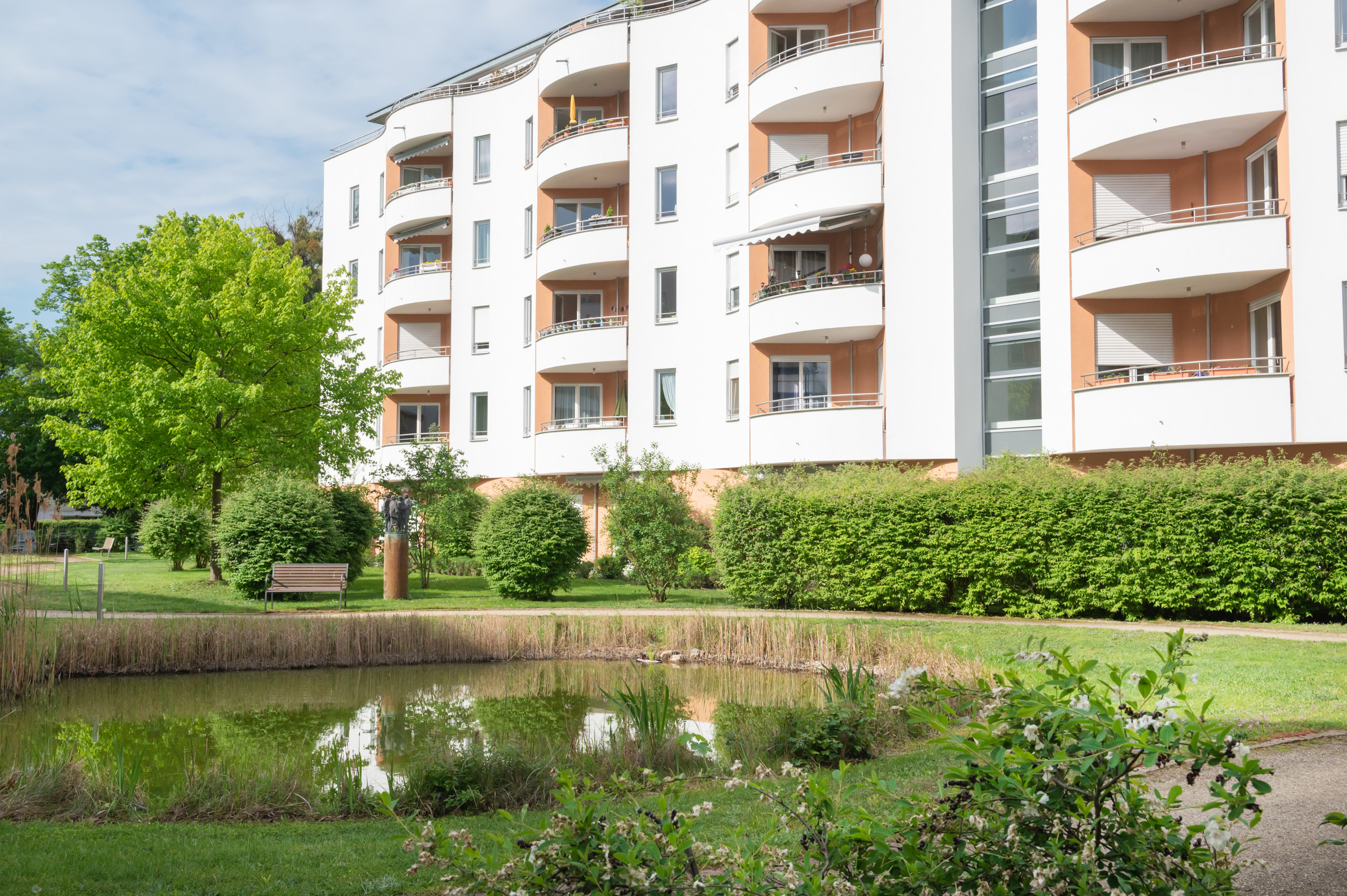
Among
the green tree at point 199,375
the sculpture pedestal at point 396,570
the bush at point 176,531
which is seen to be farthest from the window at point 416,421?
the sculpture pedestal at point 396,570

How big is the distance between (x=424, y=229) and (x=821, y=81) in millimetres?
20502

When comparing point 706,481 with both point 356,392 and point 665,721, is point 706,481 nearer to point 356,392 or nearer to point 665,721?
point 356,392

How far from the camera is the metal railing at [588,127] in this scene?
3566cm

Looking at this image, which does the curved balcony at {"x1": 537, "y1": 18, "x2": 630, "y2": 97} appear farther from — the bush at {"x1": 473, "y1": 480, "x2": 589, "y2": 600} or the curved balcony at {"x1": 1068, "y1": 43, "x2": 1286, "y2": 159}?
the bush at {"x1": 473, "y1": 480, "x2": 589, "y2": 600}

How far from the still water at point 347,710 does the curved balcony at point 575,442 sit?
60.6 ft

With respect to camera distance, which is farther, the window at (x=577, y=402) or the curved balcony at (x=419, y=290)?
the curved balcony at (x=419, y=290)

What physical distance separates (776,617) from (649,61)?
77.9 ft

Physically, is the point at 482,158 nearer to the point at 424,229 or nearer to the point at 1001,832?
the point at 424,229

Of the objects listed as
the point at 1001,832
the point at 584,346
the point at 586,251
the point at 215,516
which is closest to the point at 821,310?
the point at 584,346

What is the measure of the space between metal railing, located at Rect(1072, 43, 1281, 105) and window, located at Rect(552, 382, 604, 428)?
1883cm

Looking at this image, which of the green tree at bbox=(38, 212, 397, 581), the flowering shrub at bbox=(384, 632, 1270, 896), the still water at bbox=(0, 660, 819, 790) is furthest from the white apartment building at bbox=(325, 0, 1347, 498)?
the flowering shrub at bbox=(384, 632, 1270, 896)

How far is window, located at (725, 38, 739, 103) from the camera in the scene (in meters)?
32.6

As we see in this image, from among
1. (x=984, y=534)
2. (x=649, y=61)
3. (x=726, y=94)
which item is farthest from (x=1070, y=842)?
(x=649, y=61)

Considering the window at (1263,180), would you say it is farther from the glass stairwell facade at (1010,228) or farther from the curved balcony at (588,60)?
the curved balcony at (588,60)
